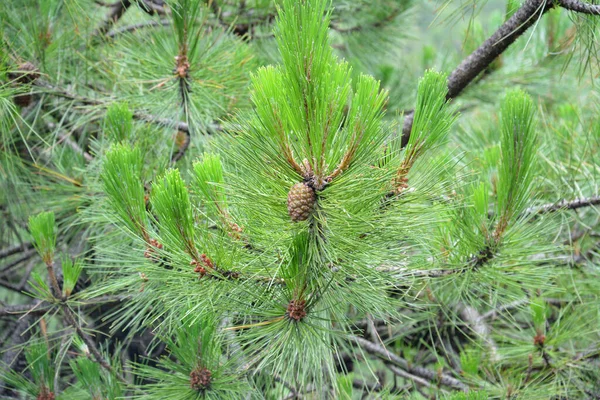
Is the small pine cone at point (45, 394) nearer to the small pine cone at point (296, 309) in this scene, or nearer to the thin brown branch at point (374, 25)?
the small pine cone at point (296, 309)

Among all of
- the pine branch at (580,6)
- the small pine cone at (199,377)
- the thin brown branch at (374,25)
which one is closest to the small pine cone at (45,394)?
the small pine cone at (199,377)

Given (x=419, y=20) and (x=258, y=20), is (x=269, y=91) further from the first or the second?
(x=419, y=20)

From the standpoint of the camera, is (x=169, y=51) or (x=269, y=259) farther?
(x=169, y=51)

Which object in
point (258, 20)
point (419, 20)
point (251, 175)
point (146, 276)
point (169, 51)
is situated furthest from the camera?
point (419, 20)

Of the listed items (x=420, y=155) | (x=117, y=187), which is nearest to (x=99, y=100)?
(x=117, y=187)

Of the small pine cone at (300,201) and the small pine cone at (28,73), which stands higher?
the small pine cone at (300,201)

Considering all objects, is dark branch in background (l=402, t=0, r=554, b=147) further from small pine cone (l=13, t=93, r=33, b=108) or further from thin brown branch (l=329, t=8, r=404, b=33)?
thin brown branch (l=329, t=8, r=404, b=33)

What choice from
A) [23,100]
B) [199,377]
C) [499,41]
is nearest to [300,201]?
[199,377]
